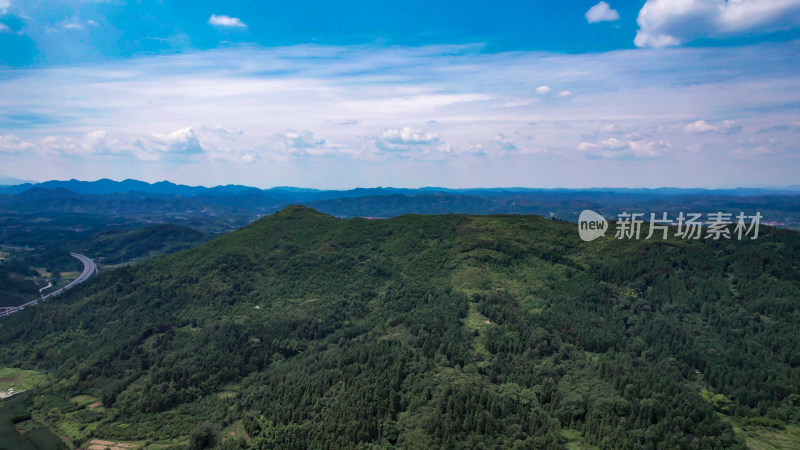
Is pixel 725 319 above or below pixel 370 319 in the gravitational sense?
above

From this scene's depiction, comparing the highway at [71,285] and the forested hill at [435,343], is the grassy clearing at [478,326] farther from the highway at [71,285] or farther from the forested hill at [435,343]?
the highway at [71,285]

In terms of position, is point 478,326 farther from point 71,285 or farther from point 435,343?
point 71,285

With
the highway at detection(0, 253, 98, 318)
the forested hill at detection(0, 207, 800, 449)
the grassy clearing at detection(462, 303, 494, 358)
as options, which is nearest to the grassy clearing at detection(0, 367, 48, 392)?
the forested hill at detection(0, 207, 800, 449)

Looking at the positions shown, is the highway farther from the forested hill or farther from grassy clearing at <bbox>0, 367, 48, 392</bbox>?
grassy clearing at <bbox>0, 367, 48, 392</bbox>

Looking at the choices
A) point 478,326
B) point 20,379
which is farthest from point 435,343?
point 20,379

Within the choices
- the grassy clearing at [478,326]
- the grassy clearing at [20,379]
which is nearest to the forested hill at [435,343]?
the grassy clearing at [478,326]

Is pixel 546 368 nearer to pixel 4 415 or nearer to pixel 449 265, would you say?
pixel 449 265

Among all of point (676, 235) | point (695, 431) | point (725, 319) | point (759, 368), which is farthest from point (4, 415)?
point (676, 235)

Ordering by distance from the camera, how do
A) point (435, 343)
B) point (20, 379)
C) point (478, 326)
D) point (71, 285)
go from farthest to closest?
point (71, 285) → point (20, 379) → point (478, 326) → point (435, 343)
